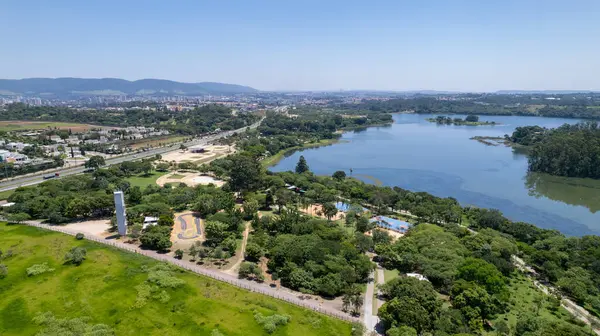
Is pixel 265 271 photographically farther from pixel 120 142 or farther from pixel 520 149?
pixel 520 149

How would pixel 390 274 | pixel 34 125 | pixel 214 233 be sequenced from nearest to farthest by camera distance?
pixel 390 274 < pixel 214 233 < pixel 34 125

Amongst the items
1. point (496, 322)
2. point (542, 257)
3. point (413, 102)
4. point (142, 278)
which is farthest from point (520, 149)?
point (413, 102)

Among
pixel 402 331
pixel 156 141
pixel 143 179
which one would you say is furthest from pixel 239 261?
pixel 156 141

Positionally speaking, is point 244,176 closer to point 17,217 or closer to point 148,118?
point 17,217

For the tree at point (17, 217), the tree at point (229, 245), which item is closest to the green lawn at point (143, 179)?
the tree at point (17, 217)

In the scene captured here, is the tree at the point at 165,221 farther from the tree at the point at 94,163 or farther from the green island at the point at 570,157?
the green island at the point at 570,157

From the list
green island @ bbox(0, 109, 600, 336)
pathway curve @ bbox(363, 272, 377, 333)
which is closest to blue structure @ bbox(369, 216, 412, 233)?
green island @ bbox(0, 109, 600, 336)
